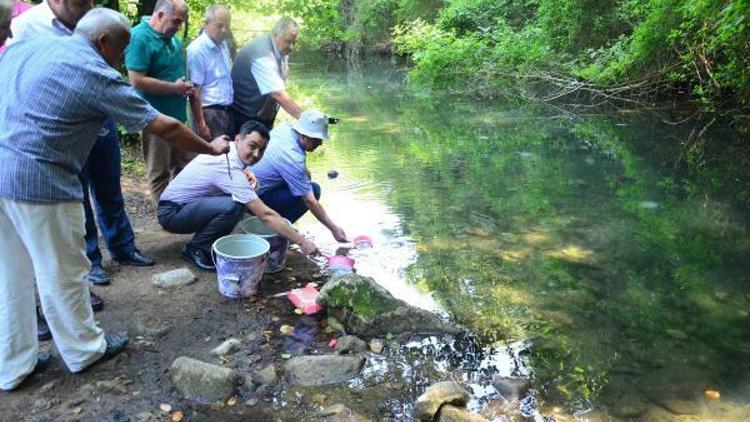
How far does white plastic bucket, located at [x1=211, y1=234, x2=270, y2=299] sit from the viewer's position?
3.67 meters

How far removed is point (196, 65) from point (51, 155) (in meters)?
2.34

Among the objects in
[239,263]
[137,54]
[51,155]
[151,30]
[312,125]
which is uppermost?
[151,30]

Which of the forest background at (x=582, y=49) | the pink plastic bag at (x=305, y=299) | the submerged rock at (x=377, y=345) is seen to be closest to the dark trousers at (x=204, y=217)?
the pink plastic bag at (x=305, y=299)

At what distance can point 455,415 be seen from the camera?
2773 millimetres

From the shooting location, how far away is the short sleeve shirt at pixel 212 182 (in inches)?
153

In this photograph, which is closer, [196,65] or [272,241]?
[272,241]

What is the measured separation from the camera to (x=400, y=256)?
16.2 ft

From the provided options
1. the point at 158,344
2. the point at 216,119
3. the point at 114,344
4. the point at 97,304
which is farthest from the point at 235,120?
the point at 114,344

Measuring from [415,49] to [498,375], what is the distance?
13784mm

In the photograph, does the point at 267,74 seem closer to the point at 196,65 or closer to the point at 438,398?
the point at 196,65

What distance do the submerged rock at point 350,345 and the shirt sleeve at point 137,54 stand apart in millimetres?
2329

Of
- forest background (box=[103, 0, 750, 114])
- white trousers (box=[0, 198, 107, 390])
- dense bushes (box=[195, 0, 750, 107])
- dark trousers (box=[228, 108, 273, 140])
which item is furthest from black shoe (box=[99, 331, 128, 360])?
dense bushes (box=[195, 0, 750, 107])

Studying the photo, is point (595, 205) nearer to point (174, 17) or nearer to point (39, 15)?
point (174, 17)

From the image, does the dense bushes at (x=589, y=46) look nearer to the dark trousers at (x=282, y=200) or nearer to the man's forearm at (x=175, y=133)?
the dark trousers at (x=282, y=200)
